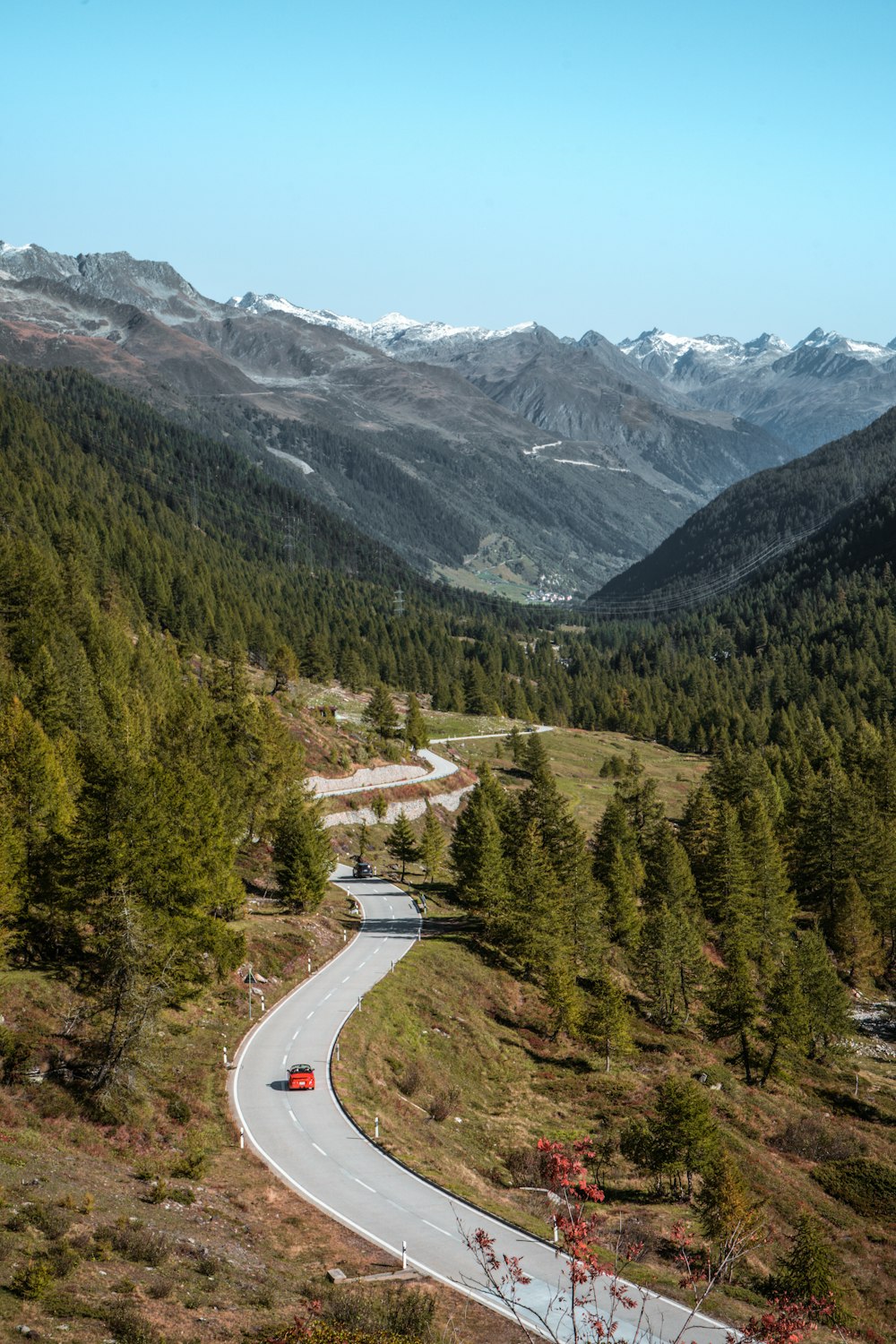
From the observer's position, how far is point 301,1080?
136 feet

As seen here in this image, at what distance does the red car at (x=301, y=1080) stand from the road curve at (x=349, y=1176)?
15.6 inches

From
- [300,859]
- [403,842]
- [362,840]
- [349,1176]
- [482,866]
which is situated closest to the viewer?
[349,1176]

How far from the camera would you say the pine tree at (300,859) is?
64.9 m

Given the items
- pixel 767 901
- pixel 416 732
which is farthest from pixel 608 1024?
pixel 416 732

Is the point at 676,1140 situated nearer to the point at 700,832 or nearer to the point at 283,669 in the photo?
the point at 700,832

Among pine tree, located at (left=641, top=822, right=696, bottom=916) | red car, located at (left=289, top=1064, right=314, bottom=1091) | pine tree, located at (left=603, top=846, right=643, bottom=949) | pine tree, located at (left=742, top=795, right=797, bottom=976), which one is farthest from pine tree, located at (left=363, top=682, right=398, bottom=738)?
red car, located at (left=289, top=1064, right=314, bottom=1091)

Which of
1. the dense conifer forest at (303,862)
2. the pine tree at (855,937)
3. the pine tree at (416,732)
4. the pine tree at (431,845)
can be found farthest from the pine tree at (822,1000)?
the pine tree at (416,732)

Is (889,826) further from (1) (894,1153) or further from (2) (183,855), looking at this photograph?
(2) (183,855)

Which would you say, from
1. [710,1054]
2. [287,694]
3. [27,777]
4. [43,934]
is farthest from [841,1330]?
[287,694]

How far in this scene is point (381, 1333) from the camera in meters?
21.4

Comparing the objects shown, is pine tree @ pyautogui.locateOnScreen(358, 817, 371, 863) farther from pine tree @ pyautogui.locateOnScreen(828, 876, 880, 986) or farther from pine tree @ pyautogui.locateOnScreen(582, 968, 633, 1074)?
pine tree @ pyautogui.locateOnScreen(828, 876, 880, 986)

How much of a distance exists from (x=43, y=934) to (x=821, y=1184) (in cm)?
4293

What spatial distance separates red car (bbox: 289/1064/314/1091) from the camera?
41.3 m

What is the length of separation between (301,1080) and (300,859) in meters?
24.4
